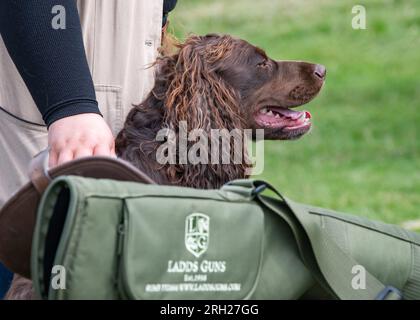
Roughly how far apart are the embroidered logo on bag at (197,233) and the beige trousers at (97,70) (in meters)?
1.20

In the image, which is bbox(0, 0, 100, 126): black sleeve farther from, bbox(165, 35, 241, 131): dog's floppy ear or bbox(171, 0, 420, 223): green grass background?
bbox(171, 0, 420, 223): green grass background

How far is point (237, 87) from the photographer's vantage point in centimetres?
405

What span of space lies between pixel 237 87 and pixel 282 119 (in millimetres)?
261

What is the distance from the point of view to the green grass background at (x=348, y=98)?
8.77m

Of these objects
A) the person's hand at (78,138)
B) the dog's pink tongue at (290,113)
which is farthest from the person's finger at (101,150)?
the dog's pink tongue at (290,113)

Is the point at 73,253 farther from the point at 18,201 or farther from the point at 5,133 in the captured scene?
the point at 5,133

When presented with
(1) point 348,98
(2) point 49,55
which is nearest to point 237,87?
(2) point 49,55

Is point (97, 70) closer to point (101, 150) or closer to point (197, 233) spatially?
point (101, 150)

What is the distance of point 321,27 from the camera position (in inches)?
668

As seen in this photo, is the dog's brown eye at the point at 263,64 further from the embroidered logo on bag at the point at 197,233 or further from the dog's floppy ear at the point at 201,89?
the embroidered logo on bag at the point at 197,233

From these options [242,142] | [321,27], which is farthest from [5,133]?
[321,27]

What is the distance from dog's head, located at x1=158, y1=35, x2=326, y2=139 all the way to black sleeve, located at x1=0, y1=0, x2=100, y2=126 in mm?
750

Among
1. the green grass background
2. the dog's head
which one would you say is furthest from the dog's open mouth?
the green grass background
